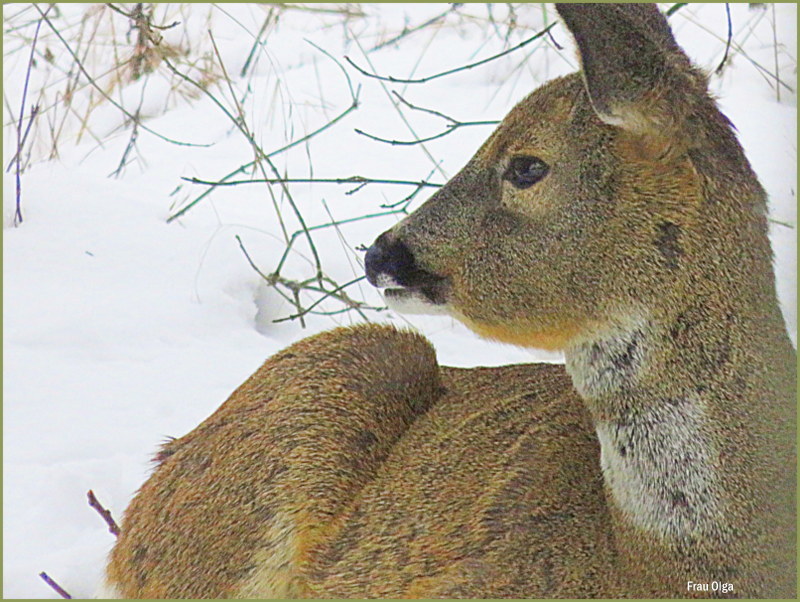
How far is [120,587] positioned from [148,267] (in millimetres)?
2090

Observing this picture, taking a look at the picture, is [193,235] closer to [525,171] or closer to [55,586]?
[55,586]

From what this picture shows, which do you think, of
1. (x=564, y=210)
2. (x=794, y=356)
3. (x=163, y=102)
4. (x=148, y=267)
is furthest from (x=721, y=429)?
(x=163, y=102)

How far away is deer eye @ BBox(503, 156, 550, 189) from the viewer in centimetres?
265

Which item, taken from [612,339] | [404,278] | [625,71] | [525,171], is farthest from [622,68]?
[404,278]

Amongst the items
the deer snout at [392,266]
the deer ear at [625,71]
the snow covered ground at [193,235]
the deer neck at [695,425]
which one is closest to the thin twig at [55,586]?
the snow covered ground at [193,235]

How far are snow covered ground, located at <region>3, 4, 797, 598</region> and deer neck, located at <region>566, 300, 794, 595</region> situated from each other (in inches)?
16.0

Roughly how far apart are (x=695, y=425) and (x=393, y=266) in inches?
30.5

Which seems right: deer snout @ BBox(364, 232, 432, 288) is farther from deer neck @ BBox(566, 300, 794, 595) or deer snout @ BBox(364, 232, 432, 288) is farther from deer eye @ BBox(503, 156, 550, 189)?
deer neck @ BBox(566, 300, 794, 595)

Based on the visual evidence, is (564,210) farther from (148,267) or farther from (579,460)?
(148,267)

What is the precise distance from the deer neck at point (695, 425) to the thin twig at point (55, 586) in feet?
5.84

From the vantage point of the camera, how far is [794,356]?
2711 millimetres

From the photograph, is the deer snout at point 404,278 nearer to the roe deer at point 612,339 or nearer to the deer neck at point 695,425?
the roe deer at point 612,339

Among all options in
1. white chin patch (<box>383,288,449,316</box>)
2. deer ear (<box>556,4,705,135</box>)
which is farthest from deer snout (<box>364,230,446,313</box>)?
deer ear (<box>556,4,705,135</box>)

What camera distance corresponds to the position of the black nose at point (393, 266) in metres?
2.75
